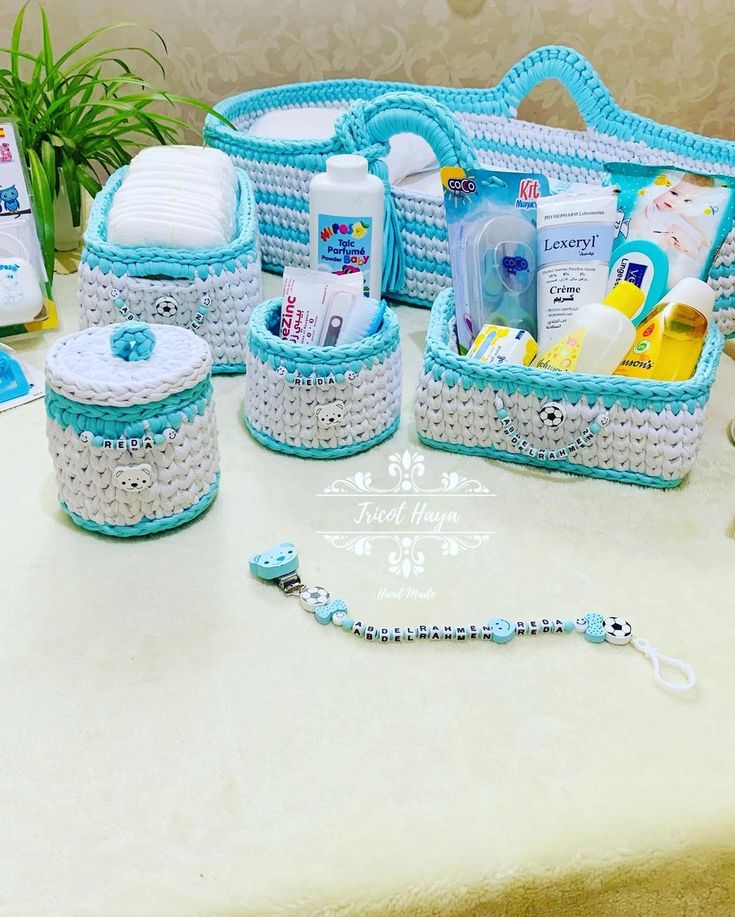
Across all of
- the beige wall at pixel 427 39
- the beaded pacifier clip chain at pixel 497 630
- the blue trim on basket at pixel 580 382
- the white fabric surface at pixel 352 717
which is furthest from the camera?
the beige wall at pixel 427 39

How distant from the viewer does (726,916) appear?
0.49 metres

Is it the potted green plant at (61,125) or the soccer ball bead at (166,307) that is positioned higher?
the potted green plant at (61,125)

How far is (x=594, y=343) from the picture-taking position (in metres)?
0.72

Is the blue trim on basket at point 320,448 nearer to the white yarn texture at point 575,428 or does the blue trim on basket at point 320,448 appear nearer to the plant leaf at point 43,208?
the white yarn texture at point 575,428

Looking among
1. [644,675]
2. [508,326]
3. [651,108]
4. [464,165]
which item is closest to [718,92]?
[651,108]

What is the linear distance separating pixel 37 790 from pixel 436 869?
0.21 meters

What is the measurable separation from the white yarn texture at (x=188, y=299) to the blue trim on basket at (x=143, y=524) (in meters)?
0.21

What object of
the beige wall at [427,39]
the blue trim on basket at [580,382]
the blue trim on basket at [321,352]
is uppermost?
the beige wall at [427,39]

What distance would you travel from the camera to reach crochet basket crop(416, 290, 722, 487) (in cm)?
69

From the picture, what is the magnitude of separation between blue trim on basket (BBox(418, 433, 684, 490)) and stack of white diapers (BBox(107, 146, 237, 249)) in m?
0.27

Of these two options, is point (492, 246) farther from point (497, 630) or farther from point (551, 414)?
point (497, 630)

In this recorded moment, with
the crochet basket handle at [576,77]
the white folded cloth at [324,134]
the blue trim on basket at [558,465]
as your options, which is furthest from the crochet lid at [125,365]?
the crochet basket handle at [576,77]

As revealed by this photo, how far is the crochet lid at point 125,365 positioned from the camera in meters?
0.59

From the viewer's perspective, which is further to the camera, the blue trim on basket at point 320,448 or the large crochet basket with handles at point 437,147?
the large crochet basket with handles at point 437,147
